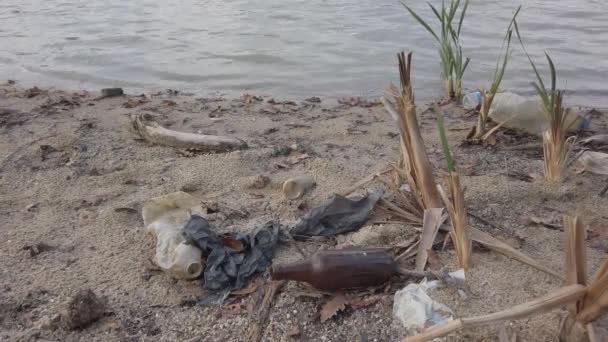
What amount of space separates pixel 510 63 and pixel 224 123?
3689 mm

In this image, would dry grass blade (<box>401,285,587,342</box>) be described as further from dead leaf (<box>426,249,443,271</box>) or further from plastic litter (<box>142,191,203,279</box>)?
plastic litter (<box>142,191,203,279</box>)

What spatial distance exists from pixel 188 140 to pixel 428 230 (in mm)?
2097

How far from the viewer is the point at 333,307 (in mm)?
1896

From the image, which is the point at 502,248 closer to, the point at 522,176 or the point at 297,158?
the point at 522,176

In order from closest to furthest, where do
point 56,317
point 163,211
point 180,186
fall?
point 56,317 → point 163,211 → point 180,186

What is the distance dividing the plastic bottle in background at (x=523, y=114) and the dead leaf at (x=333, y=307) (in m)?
2.41

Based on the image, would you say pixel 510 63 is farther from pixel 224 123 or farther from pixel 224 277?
pixel 224 277

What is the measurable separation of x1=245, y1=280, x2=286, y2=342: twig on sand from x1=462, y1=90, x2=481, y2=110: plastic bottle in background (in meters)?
3.09

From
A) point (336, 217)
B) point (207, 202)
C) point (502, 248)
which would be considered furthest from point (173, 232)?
point (502, 248)

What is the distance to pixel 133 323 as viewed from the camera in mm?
1912

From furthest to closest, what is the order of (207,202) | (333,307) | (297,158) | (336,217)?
(297,158), (207,202), (336,217), (333,307)

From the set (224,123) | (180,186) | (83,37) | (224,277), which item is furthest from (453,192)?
(83,37)

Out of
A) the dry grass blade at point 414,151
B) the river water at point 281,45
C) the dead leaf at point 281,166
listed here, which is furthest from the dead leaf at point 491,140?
the river water at point 281,45

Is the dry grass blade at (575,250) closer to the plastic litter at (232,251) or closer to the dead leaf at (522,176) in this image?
the plastic litter at (232,251)
